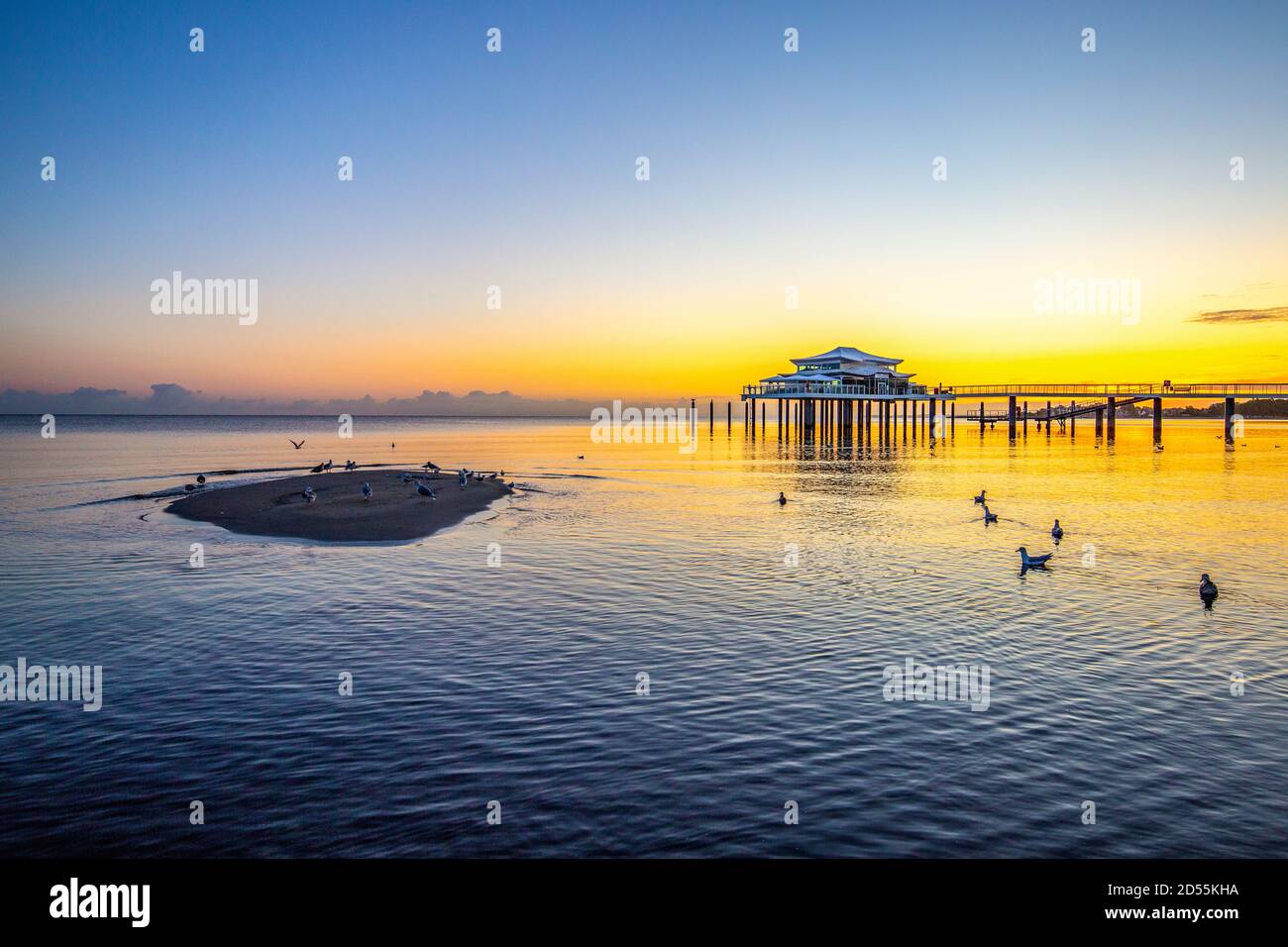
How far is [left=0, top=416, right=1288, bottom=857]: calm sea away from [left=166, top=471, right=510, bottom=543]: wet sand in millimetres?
2329

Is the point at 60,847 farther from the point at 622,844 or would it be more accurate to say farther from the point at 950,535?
the point at 950,535

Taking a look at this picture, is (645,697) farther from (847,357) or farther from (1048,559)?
(847,357)

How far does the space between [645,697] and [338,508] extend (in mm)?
26404

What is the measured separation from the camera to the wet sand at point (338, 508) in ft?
Result: 95.7

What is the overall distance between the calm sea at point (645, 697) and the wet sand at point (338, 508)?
91.7 inches

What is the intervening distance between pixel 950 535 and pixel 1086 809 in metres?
20.8

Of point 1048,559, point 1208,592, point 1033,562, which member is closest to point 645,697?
point 1208,592

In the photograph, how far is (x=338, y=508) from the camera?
3422cm

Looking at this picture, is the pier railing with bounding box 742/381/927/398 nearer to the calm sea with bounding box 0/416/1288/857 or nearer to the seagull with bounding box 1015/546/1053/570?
the calm sea with bounding box 0/416/1288/857

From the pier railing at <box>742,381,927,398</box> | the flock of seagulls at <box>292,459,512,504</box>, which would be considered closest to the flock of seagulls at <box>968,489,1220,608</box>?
the flock of seagulls at <box>292,459,512,504</box>

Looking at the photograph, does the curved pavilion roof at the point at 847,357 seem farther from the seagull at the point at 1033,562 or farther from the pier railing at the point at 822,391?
the seagull at the point at 1033,562

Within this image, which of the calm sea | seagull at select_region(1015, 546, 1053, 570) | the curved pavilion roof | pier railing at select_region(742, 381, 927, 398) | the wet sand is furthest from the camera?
the curved pavilion roof

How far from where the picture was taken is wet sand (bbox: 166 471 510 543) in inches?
1148

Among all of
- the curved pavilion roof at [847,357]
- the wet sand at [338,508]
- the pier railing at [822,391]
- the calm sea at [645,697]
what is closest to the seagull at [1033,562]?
the calm sea at [645,697]
